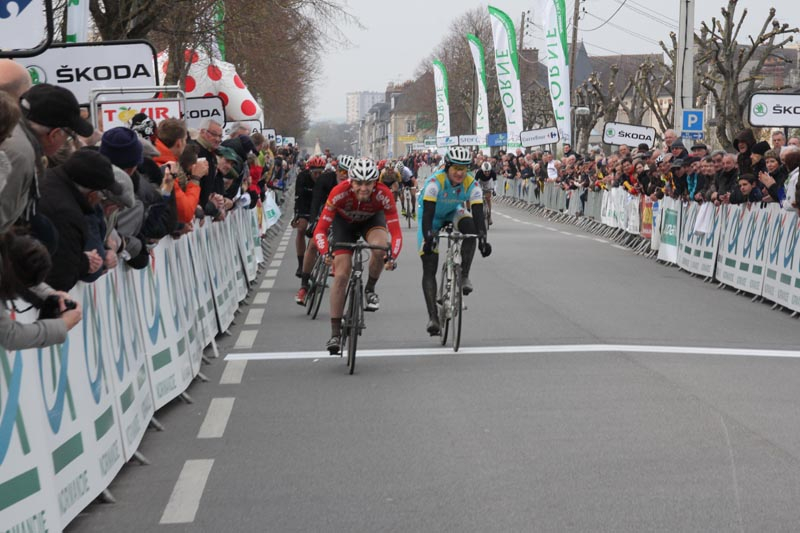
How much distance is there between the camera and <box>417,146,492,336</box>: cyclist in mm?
12055

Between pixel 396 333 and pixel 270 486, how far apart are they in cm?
630

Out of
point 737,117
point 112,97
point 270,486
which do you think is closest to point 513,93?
point 737,117

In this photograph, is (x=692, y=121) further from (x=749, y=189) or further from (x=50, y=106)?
(x=50, y=106)

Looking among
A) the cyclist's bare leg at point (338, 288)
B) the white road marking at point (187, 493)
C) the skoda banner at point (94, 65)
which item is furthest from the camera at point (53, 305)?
the skoda banner at point (94, 65)

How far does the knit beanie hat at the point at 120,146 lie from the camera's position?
7.26 m

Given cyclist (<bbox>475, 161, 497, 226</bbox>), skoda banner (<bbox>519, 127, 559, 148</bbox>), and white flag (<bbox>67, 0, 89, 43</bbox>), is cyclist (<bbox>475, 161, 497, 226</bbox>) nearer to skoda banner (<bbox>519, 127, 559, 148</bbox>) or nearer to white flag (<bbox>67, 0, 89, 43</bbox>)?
skoda banner (<bbox>519, 127, 559, 148</bbox>)

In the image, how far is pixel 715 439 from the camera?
7480 millimetres

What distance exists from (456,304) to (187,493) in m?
5.39

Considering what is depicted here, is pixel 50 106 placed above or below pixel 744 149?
above

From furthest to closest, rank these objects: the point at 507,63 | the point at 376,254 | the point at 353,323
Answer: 1. the point at 507,63
2. the point at 376,254
3. the point at 353,323

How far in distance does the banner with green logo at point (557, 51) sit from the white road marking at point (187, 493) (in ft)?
105

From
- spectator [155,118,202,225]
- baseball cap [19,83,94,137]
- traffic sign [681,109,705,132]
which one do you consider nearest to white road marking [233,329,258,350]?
spectator [155,118,202,225]

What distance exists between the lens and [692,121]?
27141 millimetres

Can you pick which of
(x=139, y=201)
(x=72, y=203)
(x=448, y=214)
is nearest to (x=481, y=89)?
(x=448, y=214)
